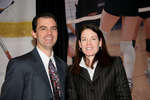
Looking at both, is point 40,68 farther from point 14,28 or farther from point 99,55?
point 14,28

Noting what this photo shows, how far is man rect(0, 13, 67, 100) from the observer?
1557 millimetres

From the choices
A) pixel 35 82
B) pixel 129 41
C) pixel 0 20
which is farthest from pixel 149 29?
pixel 0 20

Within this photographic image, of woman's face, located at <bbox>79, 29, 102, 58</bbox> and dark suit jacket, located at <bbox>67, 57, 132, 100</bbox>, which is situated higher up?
woman's face, located at <bbox>79, 29, 102, 58</bbox>

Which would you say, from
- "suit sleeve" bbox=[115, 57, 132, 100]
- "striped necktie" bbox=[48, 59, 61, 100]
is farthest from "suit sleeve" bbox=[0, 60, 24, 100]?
"suit sleeve" bbox=[115, 57, 132, 100]

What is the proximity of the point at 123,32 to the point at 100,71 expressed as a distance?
1.13m

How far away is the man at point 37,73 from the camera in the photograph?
5.11 feet

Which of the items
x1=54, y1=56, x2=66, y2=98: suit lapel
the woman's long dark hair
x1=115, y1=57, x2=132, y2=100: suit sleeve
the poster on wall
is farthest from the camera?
the poster on wall

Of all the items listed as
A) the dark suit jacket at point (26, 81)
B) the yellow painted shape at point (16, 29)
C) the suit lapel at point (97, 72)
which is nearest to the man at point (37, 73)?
the dark suit jacket at point (26, 81)

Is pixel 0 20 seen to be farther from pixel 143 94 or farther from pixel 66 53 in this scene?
pixel 143 94

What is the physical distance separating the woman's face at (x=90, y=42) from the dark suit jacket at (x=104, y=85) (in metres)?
0.14

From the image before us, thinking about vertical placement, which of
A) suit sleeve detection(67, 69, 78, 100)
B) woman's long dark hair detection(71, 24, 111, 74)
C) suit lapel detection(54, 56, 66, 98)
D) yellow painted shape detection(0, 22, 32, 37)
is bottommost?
suit sleeve detection(67, 69, 78, 100)

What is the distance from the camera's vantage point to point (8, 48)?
9.88ft

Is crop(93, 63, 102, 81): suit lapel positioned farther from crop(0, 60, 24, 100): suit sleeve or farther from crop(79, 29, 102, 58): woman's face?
crop(0, 60, 24, 100): suit sleeve

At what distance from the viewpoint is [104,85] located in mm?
1551
